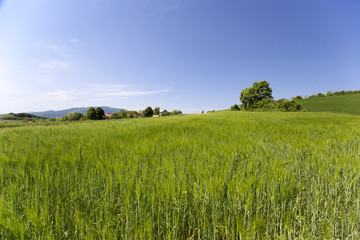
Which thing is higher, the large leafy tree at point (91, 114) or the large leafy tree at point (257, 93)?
the large leafy tree at point (257, 93)

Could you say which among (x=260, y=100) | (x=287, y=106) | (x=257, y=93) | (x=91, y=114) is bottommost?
(x=287, y=106)

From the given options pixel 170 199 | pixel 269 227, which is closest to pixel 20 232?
pixel 170 199

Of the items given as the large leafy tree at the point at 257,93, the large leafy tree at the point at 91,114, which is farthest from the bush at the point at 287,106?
the large leafy tree at the point at 91,114

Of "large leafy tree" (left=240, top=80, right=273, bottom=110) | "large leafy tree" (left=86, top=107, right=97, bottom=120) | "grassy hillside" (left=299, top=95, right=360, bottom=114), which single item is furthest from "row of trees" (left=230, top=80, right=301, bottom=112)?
"large leafy tree" (left=86, top=107, right=97, bottom=120)

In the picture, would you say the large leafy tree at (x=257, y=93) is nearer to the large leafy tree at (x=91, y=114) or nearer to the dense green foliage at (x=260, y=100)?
the dense green foliage at (x=260, y=100)

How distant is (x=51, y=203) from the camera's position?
1183 mm

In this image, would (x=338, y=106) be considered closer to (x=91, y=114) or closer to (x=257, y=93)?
(x=257, y=93)

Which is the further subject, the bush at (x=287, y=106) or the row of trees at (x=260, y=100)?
the row of trees at (x=260, y=100)

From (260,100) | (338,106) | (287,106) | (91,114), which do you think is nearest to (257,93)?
(260,100)

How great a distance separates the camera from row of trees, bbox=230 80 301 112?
1361 inches

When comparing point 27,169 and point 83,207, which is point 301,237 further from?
point 27,169

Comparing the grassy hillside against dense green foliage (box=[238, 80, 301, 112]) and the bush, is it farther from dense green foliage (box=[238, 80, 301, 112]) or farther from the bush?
the bush

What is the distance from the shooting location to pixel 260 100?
132 ft

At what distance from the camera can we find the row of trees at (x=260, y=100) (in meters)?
34.6
